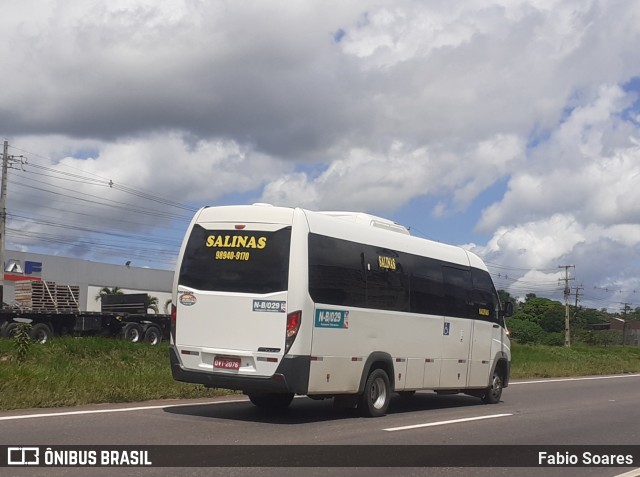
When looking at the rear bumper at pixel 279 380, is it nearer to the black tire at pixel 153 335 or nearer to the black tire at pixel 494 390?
the black tire at pixel 494 390

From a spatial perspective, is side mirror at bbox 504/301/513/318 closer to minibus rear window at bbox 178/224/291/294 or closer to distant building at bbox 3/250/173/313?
minibus rear window at bbox 178/224/291/294

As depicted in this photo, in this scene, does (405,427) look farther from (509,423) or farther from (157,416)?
(157,416)

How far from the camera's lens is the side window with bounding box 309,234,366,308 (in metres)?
11.9

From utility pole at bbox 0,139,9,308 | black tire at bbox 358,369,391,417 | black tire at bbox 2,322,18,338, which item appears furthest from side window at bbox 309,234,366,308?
utility pole at bbox 0,139,9,308

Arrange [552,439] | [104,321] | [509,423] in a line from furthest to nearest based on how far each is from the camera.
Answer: [104,321] < [509,423] < [552,439]

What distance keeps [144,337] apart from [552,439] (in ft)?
92.9

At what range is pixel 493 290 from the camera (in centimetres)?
1752

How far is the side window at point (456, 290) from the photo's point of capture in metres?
15.5

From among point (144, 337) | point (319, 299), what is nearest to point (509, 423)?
point (319, 299)

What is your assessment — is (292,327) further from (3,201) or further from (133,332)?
(3,201)

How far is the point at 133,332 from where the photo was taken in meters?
37.4

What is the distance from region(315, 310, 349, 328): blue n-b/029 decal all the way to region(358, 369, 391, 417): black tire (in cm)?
113

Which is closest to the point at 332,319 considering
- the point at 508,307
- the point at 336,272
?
the point at 336,272

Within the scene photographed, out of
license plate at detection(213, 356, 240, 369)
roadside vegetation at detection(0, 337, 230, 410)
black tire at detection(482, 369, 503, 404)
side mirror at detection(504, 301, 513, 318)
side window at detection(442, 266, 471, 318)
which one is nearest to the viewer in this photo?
license plate at detection(213, 356, 240, 369)
